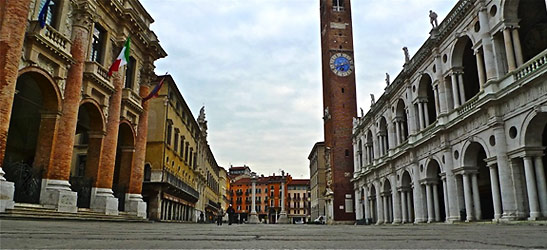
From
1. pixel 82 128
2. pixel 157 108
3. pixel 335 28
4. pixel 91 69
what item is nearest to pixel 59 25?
pixel 91 69

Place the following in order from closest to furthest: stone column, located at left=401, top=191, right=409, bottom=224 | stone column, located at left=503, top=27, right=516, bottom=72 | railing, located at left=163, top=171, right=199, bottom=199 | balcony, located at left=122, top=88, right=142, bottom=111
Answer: stone column, located at left=503, top=27, right=516, bottom=72, balcony, located at left=122, top=88, right=142, bottom=111, stone column, located at left=401, top=191, right=409, bottom=224, railing, located at left=163, top=171, right=199, bottom=199

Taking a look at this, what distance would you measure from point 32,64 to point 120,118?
6.82m

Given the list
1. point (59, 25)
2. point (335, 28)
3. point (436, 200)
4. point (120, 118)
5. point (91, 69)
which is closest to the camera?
point (59, 25)

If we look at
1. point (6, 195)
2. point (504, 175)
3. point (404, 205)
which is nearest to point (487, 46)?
point (504, 175)

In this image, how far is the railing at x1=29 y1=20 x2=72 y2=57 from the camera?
1282 centimetres

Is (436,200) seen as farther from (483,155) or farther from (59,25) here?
(59,25)

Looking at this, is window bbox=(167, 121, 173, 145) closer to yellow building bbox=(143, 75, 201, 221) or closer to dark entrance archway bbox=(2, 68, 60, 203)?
yellow building bbox=(143, 75, 201, 221)

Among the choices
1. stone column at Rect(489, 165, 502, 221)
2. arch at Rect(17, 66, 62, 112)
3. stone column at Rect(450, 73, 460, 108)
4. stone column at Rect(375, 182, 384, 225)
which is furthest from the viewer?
stone column at Rect(375, 182, 384, 225)

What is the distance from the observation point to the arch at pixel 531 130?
1448 cm

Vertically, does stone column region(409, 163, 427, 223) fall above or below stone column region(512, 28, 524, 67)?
below

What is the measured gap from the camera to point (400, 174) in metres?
29.0

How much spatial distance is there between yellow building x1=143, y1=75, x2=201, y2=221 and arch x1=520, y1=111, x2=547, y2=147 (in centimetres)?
2025

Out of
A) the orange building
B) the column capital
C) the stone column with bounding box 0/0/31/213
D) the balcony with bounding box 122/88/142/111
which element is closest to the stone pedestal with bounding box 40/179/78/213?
the stone column with bounding box 0/0/31/213

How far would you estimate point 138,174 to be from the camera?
21.0 meters
